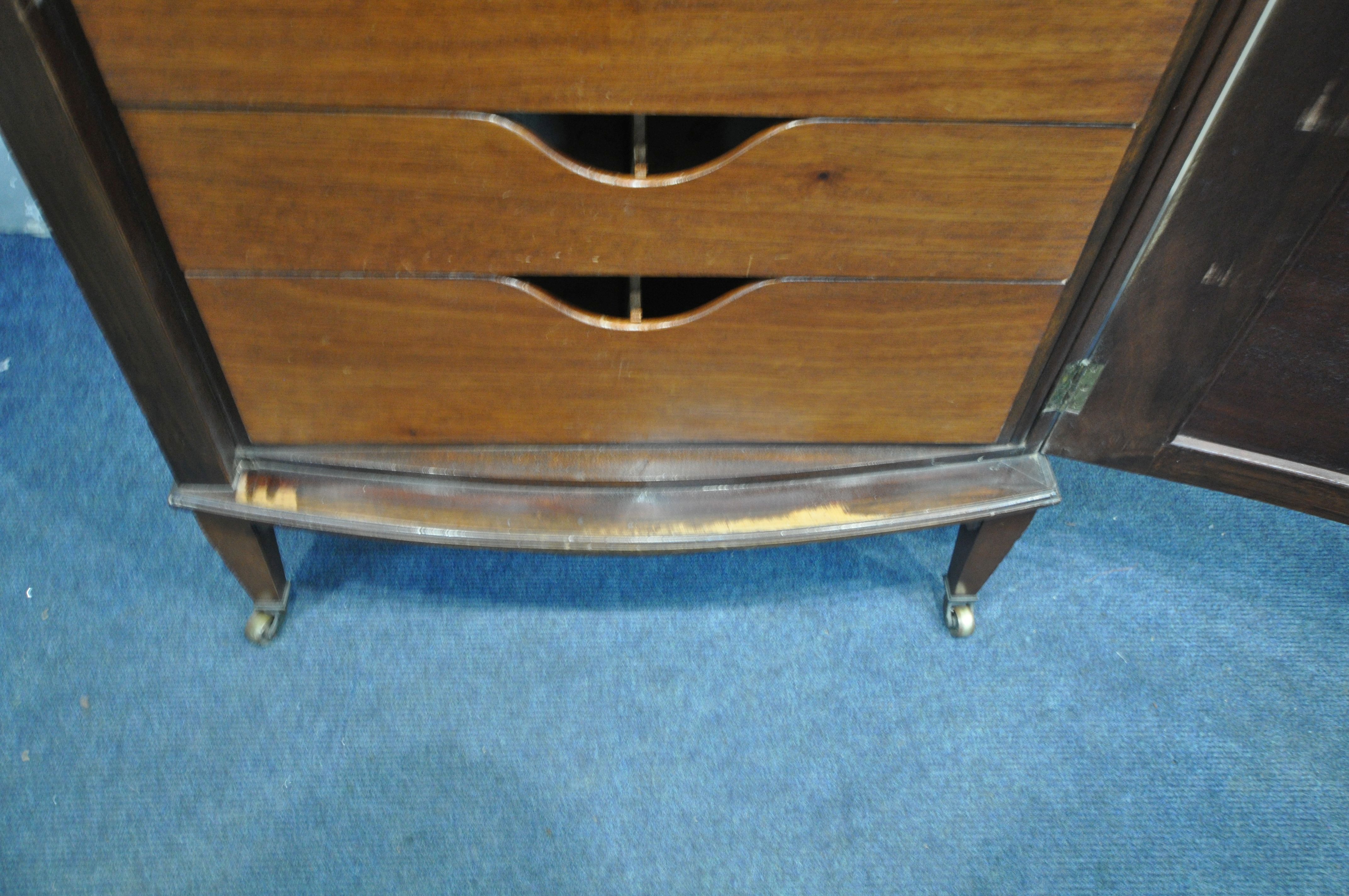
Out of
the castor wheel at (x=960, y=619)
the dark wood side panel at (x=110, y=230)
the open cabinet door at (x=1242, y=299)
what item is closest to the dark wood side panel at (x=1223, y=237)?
the open cabinet door at (x=1242, y=299)

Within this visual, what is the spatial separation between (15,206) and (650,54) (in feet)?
3.82

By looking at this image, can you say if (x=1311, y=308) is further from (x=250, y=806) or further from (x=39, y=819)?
(x=39, y=819)

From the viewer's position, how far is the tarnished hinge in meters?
0.67

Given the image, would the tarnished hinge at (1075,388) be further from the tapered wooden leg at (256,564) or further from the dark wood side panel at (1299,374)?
the tapered wooden leg at (256,564)

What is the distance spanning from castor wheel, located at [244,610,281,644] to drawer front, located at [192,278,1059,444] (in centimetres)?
24

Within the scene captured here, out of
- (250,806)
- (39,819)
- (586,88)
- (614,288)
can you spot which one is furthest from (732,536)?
(39,819)

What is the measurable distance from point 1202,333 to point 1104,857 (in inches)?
17.8

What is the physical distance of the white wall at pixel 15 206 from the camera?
3.97ft

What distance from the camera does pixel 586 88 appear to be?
508 millimetres

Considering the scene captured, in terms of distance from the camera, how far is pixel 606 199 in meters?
0.55

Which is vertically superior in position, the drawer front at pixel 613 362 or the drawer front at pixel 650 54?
the drawer front at pixel 650 54

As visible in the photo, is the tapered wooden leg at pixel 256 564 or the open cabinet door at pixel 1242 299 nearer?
the open cabinet door at pixel 1242 299

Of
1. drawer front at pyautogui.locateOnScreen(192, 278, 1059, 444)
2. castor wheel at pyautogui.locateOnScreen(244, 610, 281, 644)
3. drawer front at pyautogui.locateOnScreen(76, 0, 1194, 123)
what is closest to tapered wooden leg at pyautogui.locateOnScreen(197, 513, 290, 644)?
castor wheel at pyautogui.locateOnScreen(244, 610, 281, 644)

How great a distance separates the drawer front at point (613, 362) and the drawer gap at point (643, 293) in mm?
74
